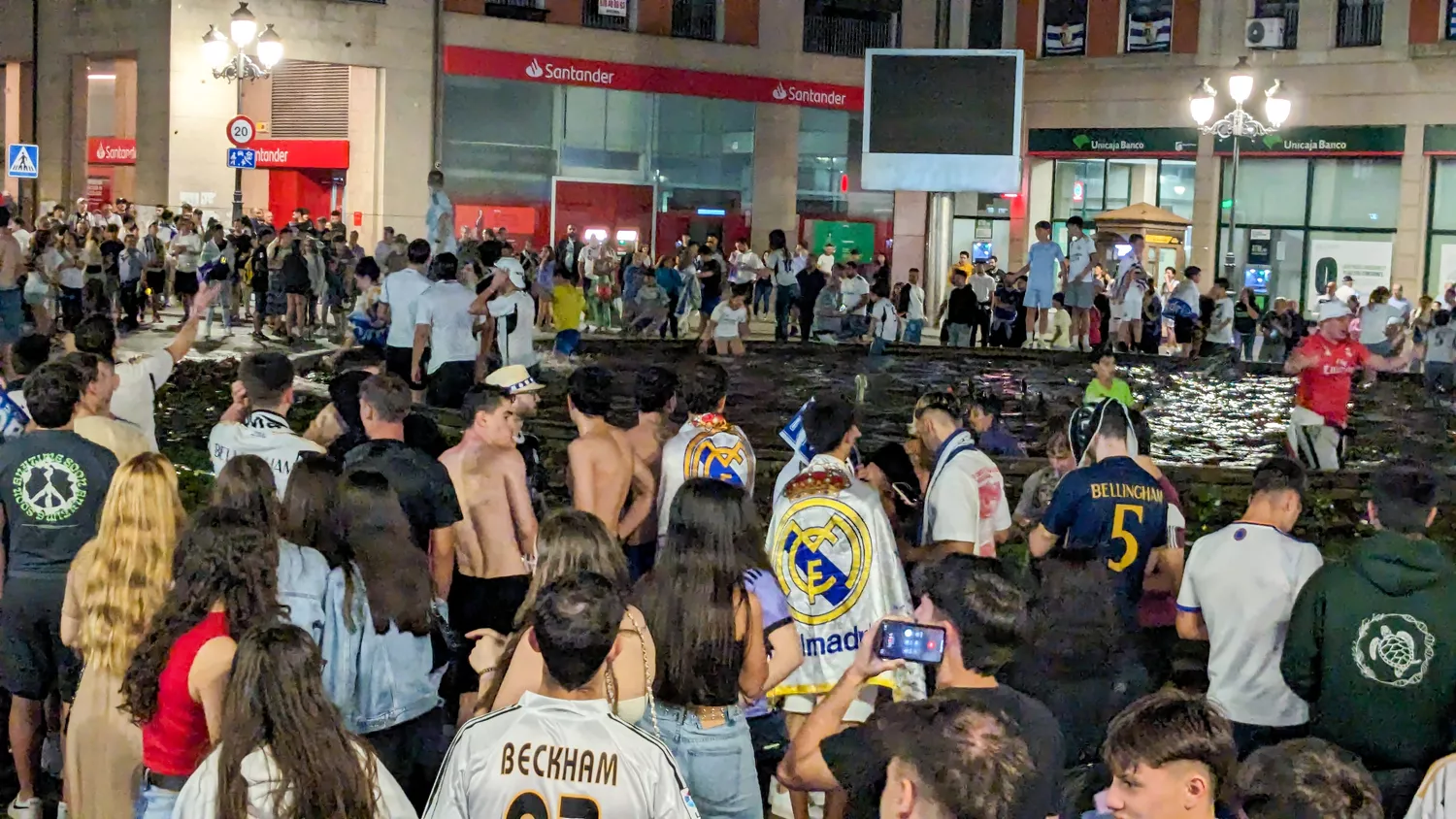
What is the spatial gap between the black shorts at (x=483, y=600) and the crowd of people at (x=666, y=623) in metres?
0.01

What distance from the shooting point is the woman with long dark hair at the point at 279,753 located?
11.8ft

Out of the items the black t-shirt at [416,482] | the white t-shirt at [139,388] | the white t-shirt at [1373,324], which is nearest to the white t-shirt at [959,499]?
the black t-shirt at [416,482]

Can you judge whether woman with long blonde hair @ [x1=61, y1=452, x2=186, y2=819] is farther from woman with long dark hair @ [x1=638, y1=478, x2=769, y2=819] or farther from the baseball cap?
the baseball cap

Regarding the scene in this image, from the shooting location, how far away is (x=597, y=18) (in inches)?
1432

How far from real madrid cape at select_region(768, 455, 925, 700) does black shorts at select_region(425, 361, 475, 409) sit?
7.04m

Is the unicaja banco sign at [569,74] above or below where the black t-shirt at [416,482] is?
above

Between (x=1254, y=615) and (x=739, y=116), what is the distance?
33.7 meters

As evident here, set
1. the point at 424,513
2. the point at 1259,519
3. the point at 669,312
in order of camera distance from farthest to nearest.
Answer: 1. the point at 669,312
2. the point at 424,513
3. the point at 1259,519

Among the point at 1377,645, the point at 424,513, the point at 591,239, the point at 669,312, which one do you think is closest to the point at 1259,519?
the point at 1377,645

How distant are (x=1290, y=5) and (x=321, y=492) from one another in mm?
34455

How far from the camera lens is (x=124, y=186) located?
35.2 m

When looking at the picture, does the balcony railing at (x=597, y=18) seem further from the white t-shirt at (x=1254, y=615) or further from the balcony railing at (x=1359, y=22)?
the white t-shirt at (x=1254, y=615)

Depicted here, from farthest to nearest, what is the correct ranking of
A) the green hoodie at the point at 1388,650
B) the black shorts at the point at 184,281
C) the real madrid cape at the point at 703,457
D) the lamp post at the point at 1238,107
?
the lamp post at the point at 1238,107 < the black shorts at the point at 184,281 < the real madrid cape at the point at 703,457 < the green hoodie at the point at 1388,650

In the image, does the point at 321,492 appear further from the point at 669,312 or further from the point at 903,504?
the point at 669,312
